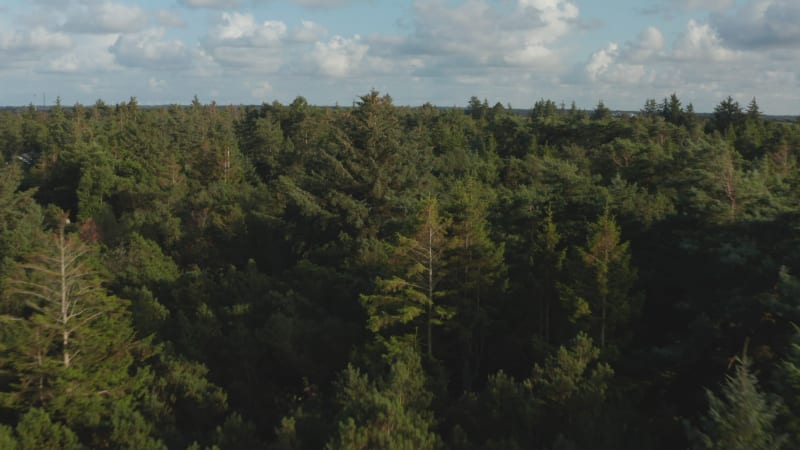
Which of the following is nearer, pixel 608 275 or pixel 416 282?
pixel 608 275

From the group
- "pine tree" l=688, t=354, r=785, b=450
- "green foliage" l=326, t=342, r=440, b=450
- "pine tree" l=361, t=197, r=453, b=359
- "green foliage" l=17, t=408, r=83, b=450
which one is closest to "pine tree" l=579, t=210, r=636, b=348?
"pine tree" l=361, t=197, r=453, b=359

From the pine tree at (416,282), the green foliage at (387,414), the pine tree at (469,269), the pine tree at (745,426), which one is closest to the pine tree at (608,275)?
the pine tree at (469,269)

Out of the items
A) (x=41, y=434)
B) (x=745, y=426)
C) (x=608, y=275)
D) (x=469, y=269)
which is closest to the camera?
(x=745, y=426)

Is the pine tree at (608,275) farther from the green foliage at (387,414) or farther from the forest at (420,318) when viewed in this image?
the green foliage at (387,414)

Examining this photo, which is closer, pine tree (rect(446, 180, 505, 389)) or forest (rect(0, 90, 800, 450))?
forest (rect(0, 90, 800, 450))

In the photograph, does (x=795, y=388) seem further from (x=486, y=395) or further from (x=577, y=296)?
(x=577, y=296)

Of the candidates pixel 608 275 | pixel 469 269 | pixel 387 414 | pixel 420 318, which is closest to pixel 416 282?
pixel 420 318

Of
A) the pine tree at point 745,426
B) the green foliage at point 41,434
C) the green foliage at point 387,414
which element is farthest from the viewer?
the green foliage at point 41,434

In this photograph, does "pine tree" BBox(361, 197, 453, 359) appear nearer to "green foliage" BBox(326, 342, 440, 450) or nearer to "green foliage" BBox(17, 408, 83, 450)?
"green foliage" BBox(326, 342, 440, 450)

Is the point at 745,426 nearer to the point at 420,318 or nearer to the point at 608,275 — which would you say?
the point at 608,275
